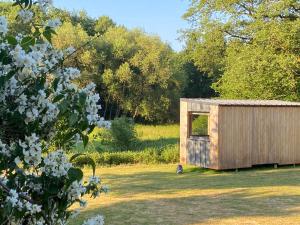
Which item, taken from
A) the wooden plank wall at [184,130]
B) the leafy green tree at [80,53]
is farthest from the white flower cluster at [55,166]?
the leafy green tree at [80,53]

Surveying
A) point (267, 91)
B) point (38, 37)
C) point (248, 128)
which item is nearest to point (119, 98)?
point (267, 91)

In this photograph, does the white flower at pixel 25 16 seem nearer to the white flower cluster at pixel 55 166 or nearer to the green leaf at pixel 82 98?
the green leaf at pixel 82 98

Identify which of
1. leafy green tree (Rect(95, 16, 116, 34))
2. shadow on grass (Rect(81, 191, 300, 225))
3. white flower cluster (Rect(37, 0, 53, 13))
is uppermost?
leafy green tree (Rect(95, 16, 116, 34))

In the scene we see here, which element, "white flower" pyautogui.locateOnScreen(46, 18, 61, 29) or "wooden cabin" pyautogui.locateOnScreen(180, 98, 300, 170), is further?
"wooden cabin" pyautogui.locateOnScreen(180, 98, 300, 170)

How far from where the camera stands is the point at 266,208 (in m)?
9.18

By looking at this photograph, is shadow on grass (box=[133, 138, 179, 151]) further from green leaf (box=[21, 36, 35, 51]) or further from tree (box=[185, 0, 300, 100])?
green leaf (box=[21, 36, 35, 51])

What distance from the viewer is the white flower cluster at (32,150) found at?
196 centimetres

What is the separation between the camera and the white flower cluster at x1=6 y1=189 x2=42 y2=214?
1.82 meters

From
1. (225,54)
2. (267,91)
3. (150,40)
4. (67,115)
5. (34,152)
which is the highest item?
(150,40)

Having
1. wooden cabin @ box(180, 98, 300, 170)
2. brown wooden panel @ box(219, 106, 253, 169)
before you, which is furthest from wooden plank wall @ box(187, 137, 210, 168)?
brown wooden panel @ box(219, 106, 253, 169)

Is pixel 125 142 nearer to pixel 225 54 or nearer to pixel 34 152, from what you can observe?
pixel 225 54

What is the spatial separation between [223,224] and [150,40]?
105 feet

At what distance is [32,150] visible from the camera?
1.97m

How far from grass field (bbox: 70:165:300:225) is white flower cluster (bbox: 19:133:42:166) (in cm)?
625
